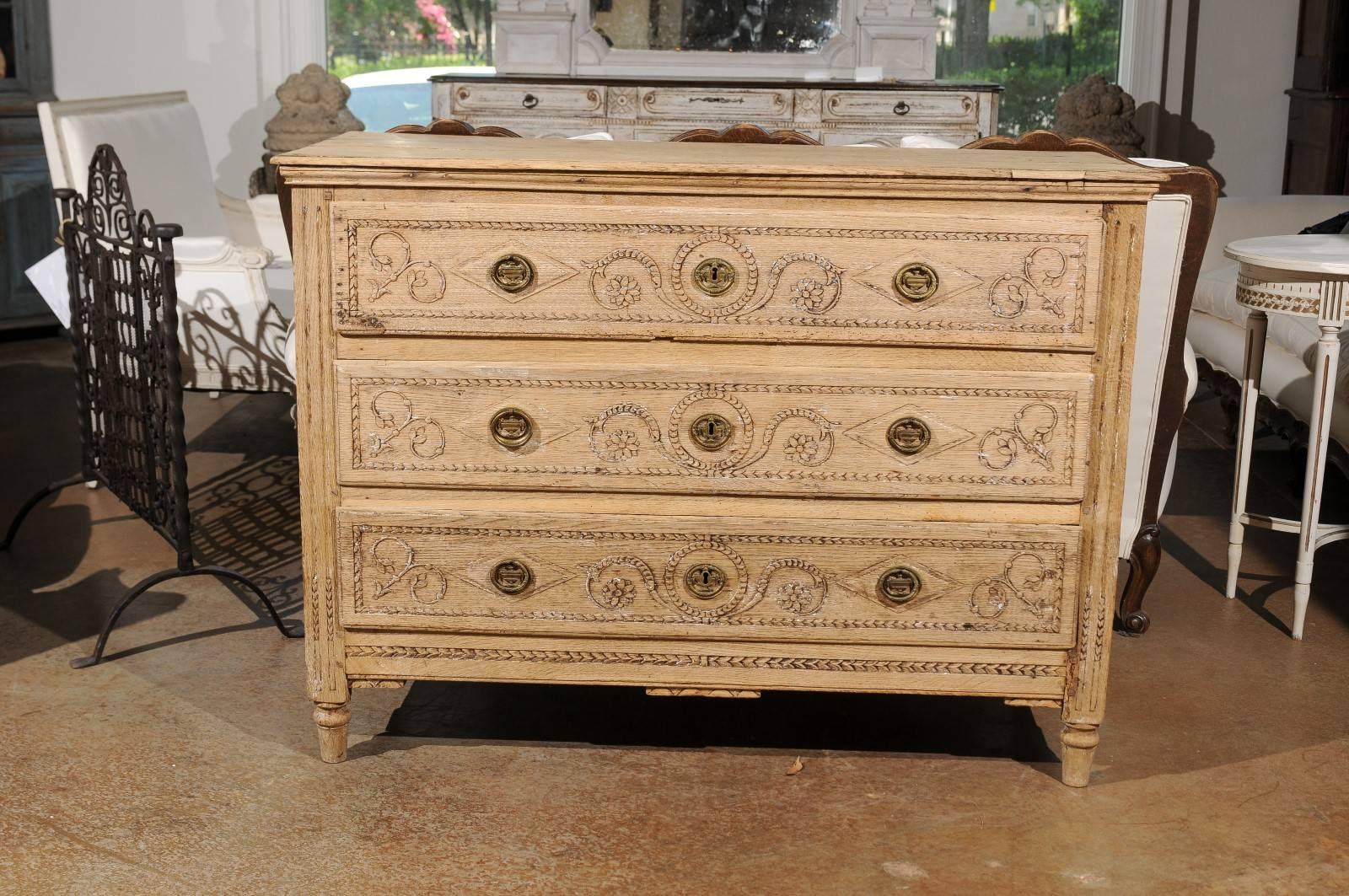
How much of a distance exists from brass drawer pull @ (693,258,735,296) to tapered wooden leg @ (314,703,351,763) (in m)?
1.10

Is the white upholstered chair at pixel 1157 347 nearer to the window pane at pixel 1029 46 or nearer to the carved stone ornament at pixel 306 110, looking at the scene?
the carved stone ornament at pixel 306 110

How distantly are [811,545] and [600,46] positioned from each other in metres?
5.89

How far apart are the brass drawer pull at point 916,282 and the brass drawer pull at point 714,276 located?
30cm

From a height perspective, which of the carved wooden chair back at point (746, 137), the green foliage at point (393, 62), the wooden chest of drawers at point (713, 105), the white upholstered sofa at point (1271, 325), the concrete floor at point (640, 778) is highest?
the green foliage at point (393, 62)

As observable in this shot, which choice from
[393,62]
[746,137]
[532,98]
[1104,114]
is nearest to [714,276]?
[746,137]

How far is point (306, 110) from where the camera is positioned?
307 inches

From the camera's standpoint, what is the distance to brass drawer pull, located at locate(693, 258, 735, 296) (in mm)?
2633

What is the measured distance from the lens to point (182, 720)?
312cm

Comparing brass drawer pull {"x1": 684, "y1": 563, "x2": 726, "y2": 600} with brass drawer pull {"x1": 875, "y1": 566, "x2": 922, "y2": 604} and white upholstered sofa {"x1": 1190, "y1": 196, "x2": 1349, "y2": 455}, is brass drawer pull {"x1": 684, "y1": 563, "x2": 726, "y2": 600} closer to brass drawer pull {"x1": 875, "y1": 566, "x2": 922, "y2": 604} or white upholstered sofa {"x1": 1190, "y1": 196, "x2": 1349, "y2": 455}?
brass drawer pull {"x1": 875, "y1": 566, "x2": 922, "y2": 604}

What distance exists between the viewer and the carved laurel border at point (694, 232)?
2.61 meters

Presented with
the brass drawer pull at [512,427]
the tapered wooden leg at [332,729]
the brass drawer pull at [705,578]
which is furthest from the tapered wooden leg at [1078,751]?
the tapered wooden leg at [332,729]

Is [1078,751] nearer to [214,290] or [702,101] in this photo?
[214,290]

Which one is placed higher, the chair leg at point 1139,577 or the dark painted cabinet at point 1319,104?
the dark painted cabinet at point 1319,104

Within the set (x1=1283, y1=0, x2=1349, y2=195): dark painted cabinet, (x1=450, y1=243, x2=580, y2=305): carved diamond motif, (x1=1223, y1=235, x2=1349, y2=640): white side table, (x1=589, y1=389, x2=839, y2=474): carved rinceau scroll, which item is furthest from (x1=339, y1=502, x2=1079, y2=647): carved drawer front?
(x1=1283, y1=0, x2=1349, y2=195): dark painted cabinet
